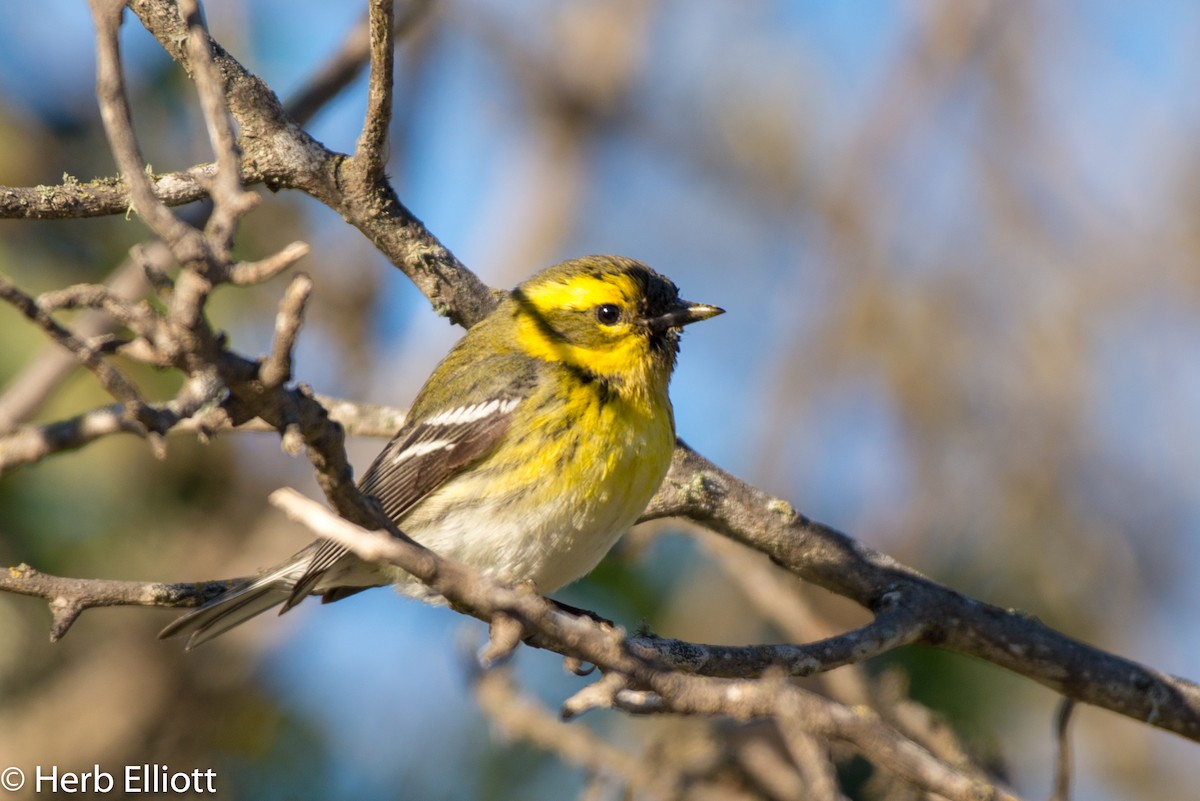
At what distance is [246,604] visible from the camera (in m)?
3.71

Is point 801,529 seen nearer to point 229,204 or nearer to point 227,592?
point 227,592

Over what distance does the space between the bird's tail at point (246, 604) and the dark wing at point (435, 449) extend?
0.32 meters

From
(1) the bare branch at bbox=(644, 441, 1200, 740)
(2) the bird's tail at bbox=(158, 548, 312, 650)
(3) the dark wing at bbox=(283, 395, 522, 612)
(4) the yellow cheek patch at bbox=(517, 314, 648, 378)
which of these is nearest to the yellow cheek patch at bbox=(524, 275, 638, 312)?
(4) the yellow cheek patch at bbox=(517, 314, 648, 378)

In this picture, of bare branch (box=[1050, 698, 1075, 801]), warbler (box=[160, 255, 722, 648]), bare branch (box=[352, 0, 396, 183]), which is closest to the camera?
bare branch (box=[352, 0, 396, 183])

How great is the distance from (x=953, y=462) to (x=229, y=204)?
18.7ft

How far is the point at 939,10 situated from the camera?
7125 millimetres

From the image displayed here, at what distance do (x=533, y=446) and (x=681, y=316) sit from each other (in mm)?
813

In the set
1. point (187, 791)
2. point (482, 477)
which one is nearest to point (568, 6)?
point (482, 477)

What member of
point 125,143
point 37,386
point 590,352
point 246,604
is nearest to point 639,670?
point 125,143

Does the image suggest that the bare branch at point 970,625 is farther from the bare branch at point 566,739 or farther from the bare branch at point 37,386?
the bare branch at point 37,386

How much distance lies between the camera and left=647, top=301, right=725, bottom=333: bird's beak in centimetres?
416

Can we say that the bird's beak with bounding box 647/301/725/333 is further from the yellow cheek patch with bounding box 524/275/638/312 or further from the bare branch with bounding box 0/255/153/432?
the bare branch with bounding box 0/255/153/432

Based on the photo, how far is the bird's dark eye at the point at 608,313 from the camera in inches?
164

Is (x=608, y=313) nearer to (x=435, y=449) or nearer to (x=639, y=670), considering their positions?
(x=435, y=449)
